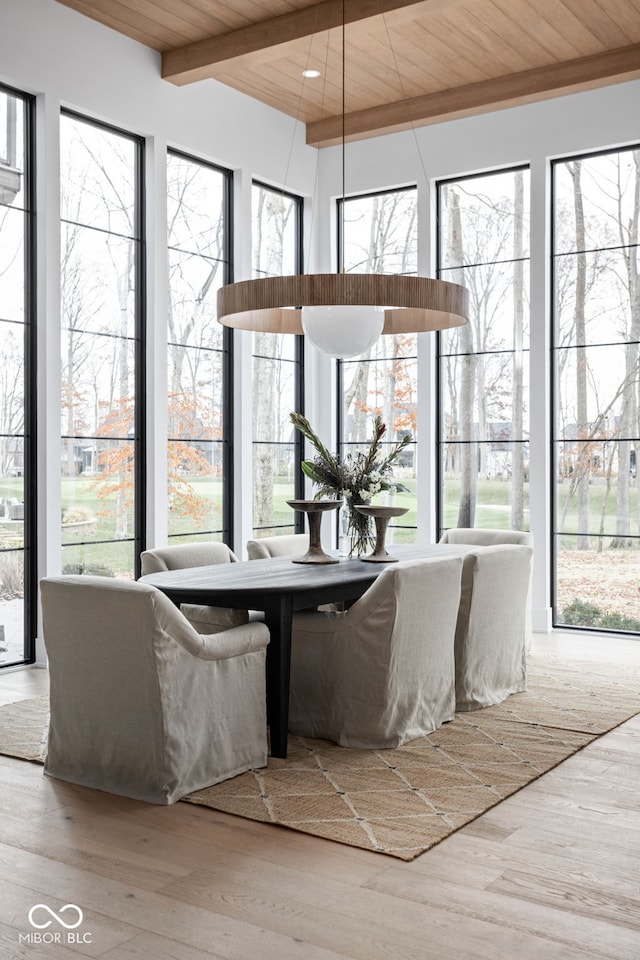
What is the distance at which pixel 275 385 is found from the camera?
25.2 ft

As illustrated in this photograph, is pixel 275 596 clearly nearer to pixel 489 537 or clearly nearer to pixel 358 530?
pixel 358 530

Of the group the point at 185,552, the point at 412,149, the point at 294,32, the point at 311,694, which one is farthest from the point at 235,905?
the point at 412,149

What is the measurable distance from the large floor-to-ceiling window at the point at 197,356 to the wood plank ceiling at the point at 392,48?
30.6 inches

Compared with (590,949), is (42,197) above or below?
above

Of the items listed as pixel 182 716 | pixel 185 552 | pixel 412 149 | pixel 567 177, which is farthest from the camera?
pixel 412 149

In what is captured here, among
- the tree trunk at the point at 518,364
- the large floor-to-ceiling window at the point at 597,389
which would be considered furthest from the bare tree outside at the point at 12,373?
the large floor-to-ceiling window at the point at 597,389

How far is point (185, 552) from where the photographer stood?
5.11 meters

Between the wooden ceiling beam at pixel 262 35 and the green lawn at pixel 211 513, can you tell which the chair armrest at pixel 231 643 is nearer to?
the green lawn at pixel 211 513

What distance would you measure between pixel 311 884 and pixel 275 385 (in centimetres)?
538

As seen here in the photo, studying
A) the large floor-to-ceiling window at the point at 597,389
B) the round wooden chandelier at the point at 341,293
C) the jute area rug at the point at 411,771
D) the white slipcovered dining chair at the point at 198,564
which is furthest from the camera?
the large floor-to-ceiling window at the point at 597,389

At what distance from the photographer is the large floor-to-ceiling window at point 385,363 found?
24.9 feet

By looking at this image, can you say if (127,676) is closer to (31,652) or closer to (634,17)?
(31,652)

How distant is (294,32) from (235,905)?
16.2 ft

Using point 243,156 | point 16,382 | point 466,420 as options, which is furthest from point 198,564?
point 243,156
